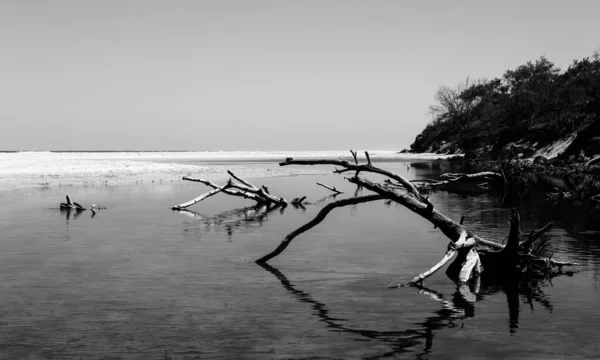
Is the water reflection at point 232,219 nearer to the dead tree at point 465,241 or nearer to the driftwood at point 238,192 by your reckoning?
the driftwood at point 238,192

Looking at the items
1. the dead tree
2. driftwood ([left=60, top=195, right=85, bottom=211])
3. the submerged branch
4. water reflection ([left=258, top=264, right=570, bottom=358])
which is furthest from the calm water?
driftwood ([left=60, top=195, right=85, bottom=211])

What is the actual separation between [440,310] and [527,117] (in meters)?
86.9

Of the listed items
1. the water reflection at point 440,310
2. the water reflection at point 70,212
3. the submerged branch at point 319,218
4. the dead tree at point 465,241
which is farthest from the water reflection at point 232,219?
the water reflection at point 440,310

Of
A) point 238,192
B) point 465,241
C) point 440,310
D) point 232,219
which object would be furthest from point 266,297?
point 238,192

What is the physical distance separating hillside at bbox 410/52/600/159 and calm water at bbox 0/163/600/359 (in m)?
44.5

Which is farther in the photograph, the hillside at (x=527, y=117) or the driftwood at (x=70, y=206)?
the hillside at (x=527, y=117)

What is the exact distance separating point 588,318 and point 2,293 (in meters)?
11.1

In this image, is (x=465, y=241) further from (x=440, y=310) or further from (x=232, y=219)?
(x=232, y=219)

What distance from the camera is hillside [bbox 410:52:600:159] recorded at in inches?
2608

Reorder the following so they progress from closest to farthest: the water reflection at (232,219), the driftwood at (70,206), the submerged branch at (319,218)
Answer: the submerged branch at (319,218) → the water reflection at (232,219) → the driftwood at (70,206)

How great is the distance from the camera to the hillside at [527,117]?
217 ft

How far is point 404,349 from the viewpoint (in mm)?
8766

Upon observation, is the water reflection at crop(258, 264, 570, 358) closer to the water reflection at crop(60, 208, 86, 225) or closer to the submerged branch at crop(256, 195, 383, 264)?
the submerged branch at crop(256, 195, 383, 264)

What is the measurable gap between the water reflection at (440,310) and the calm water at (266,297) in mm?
35
